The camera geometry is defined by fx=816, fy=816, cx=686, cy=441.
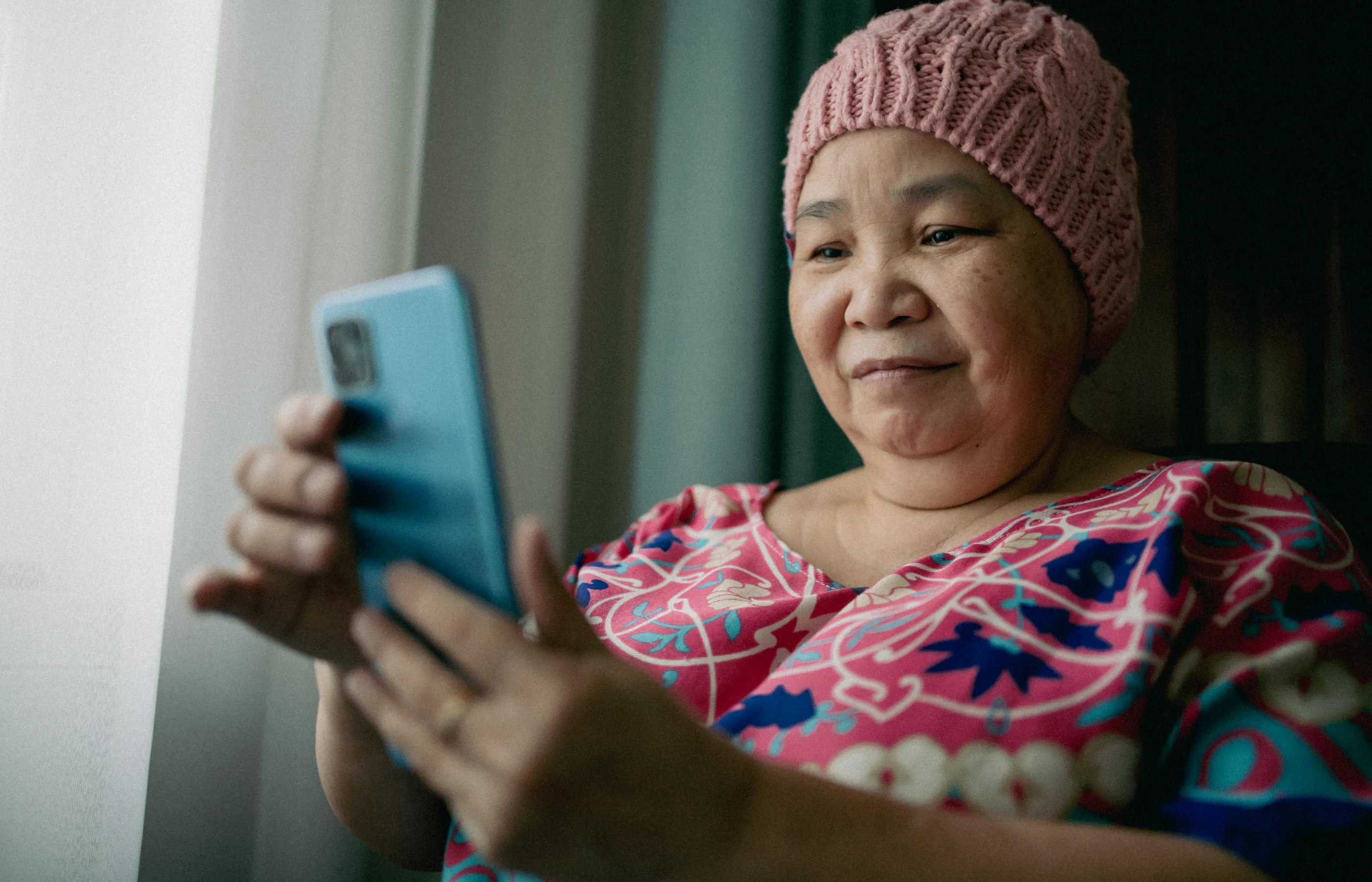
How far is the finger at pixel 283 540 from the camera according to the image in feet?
1.51

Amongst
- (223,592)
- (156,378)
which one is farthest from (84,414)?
(223,592)

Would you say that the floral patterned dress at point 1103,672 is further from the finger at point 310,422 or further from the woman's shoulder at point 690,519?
the finger at point 310,422

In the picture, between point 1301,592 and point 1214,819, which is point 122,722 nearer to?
point 1214,819

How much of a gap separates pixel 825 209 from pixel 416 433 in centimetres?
56

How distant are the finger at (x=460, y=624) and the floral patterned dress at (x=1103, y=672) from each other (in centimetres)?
27

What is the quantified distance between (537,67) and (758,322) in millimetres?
559

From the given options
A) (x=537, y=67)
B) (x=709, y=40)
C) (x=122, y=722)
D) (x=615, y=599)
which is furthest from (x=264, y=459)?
(x=709, y=40)

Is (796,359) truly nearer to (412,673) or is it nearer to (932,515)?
(932,515)

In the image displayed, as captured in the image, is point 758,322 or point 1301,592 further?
point 758,322

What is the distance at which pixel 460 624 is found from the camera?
38 centimetres

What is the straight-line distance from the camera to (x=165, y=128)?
93 cm

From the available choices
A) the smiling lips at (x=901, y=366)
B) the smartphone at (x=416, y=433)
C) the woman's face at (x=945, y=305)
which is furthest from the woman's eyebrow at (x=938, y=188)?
the smartphone at (x=416, y=433)

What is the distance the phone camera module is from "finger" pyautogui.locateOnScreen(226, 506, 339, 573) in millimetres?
87

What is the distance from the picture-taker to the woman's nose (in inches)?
32.0
